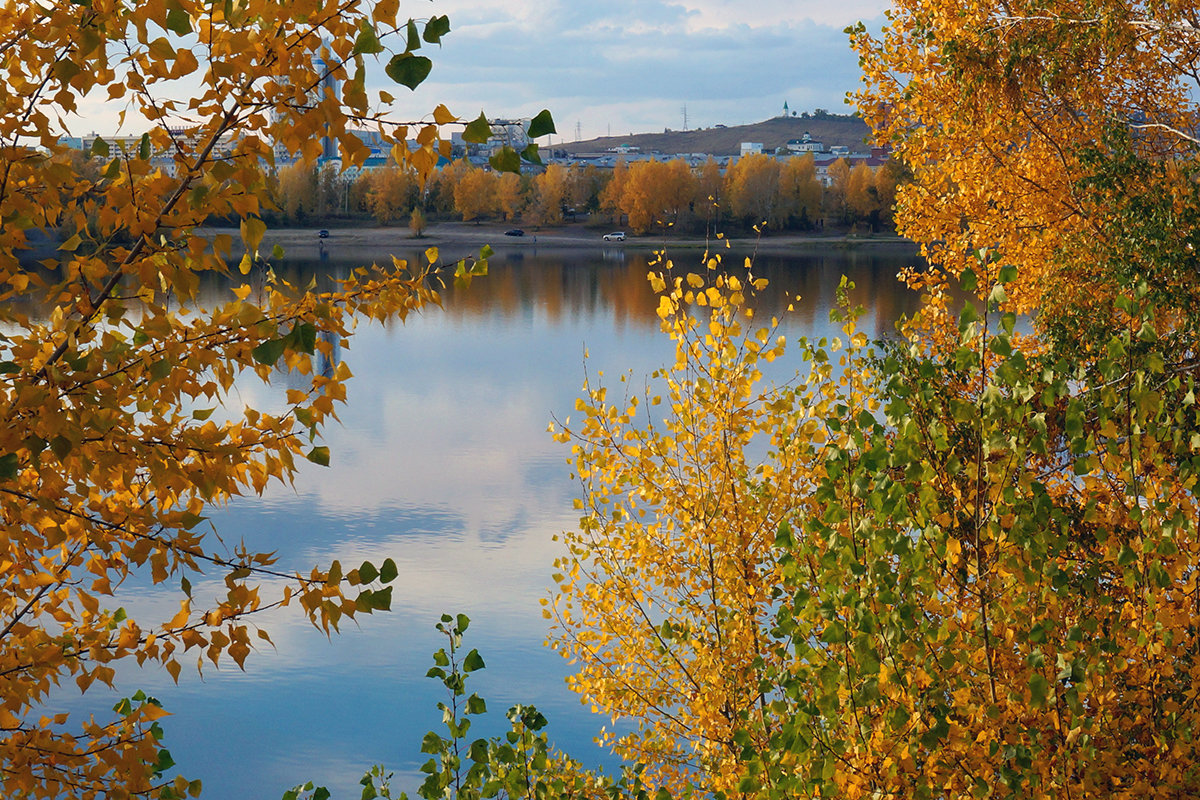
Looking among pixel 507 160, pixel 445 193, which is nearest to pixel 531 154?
pixel 507 160

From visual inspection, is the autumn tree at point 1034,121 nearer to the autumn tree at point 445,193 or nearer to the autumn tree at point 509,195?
the autumn tree at point 445,193

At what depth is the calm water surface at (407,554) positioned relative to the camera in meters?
11.5

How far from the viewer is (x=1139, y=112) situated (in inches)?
379

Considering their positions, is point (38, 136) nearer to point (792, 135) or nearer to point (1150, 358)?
point (1150, 358)

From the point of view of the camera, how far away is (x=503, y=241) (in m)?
76.5

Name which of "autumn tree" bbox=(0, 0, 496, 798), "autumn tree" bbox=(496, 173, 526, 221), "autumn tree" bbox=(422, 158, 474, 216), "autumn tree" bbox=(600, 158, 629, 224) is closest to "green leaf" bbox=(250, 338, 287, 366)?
"autumn tree" bbox=(0, 0, 496, 798)

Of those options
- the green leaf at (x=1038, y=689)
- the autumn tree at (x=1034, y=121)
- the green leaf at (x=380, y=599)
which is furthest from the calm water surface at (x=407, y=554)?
the autumn tree at (x=1034, y=121)

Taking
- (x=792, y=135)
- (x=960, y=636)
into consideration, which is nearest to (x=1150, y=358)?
(x=960, y=636)

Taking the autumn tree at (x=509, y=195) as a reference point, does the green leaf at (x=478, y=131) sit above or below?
below

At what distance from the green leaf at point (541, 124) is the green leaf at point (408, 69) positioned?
0.21 m

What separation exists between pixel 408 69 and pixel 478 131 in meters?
0.16

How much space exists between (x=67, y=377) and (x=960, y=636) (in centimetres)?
213

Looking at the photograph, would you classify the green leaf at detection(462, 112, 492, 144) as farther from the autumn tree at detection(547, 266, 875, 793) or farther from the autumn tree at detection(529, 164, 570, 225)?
the autumn tree at detection(529, 164, 570, 225)

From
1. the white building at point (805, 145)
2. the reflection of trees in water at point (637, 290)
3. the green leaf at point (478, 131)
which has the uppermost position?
the white building at point (805, 145)
